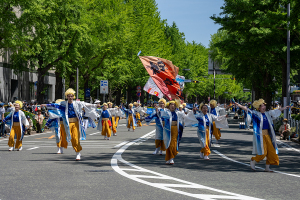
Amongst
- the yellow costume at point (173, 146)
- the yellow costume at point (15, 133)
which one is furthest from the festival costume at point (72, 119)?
the yellow costume at point (15, 133)

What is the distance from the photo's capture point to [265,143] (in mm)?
10383

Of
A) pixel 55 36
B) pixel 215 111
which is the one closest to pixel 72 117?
pixel 215 111

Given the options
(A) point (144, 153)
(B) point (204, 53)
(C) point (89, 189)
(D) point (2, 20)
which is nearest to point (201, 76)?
(B) point (204, 53)

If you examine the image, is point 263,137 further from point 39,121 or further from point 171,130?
point 39,121

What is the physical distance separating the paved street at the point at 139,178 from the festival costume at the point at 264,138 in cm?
34

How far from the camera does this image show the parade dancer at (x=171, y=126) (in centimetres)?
1141

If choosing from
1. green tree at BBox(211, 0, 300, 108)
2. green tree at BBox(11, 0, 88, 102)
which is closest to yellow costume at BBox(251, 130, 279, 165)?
green tree at BBox(211, 0, 300, 108)

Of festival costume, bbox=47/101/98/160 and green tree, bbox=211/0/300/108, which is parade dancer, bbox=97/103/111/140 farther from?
green tree, bbox=211/0/300/108

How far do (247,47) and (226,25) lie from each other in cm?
204

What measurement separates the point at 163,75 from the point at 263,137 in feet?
24.5

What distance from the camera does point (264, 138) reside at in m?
10.5

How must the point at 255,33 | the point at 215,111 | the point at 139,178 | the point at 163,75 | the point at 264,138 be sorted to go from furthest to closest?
the point at 255,33
the point at 215,111
the point at 163,75
the point at 264,138
the point at 139,178

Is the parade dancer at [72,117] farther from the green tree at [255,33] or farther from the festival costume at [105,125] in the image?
the green tree at [255,33]

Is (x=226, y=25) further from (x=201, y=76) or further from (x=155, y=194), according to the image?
(x=201, y=76)
